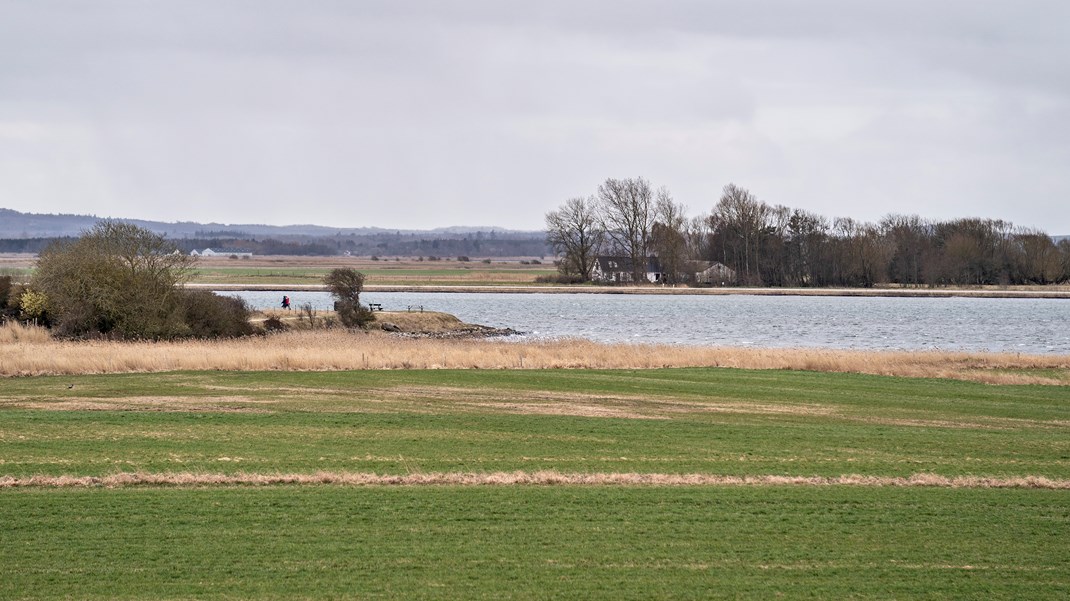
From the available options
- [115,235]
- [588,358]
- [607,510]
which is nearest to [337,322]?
[115,235]

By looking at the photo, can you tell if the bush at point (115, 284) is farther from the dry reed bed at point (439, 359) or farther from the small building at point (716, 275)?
the small building at point (716, 275)

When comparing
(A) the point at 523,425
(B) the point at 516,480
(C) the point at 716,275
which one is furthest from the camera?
(C) the point at 716,275

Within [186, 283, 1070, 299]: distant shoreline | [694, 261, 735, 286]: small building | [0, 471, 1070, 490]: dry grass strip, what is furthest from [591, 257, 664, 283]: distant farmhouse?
[0, 471, 1070, 490]: dry grass strip

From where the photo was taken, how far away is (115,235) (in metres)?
46.8

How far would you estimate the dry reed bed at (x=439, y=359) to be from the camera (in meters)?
32.7

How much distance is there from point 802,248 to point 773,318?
5663 cm

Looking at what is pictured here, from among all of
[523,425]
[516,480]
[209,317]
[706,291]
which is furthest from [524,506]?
[706,291]

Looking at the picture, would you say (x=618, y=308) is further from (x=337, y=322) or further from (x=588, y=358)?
(x=588, y=358)

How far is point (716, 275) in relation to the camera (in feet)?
454

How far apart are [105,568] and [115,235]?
38.3m

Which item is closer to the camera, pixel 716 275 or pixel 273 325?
pixel 273 325

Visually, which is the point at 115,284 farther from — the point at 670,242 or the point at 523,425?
the point at 670,242

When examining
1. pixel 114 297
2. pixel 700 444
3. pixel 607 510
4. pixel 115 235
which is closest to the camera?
pixel 607 510

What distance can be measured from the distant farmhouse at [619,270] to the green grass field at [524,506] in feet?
371
